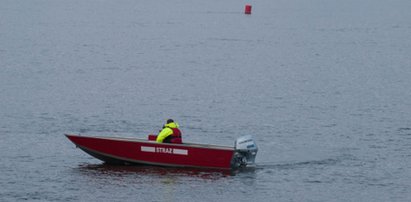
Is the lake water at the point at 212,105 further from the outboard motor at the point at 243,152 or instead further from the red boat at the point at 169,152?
the outboard motor at the point at 243,152

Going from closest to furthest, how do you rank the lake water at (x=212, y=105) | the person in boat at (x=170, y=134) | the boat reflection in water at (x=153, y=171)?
the lake water at (x=212, y=105)
the person in boat at (x=170, y=134)
the boat reflection in water at (x=153, y=171)

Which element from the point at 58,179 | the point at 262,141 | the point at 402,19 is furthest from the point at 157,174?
the point at 402,19

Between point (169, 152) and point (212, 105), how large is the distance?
2183cm

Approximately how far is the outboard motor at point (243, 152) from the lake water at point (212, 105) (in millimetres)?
639

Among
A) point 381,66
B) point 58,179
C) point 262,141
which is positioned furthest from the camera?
point 381,66

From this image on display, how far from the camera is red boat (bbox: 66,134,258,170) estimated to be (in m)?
39.2

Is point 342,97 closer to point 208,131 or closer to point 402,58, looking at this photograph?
point 208,131

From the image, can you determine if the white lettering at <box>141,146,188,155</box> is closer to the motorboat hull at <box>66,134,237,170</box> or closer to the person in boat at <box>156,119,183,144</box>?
the motorboat hull at <box>66,134,237,170</box>

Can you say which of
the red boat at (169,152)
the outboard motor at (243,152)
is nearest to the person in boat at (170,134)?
the red boat at (169,152)

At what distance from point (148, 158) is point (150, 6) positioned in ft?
503

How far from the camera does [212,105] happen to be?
61.0 meters

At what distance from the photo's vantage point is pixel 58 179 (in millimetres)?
39281

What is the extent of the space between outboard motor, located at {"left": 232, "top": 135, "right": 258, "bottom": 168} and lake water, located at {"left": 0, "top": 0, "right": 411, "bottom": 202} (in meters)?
0.64

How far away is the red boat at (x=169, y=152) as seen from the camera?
39219 millimetres
